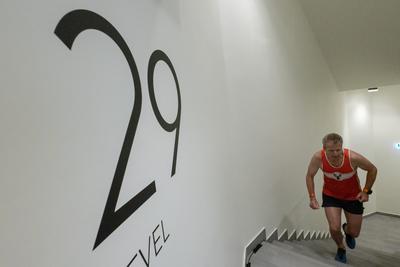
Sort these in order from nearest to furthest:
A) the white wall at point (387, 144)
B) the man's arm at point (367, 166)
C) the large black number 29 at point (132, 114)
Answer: the large black number 29 at point (132, 114) < the man's arm at point (367, 166) < the white wall at point (387, 144)

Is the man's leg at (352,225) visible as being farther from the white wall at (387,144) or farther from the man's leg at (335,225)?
the white wall at (387,144)

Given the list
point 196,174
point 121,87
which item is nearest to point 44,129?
point 121,87

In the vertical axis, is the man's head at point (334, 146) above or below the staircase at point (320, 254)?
Answer: above

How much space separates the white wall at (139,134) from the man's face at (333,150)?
55 centimetres

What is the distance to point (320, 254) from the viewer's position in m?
2.98

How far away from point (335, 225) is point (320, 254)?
1.34 ft

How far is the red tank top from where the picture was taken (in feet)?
9.16

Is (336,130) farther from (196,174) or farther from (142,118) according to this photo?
(142,118)

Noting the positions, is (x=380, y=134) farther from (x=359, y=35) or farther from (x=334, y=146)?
(x=334, y=146)

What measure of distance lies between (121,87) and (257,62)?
2.03m

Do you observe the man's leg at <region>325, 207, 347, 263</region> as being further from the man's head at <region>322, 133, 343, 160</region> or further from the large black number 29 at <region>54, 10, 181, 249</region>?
the large black number 29 at <region>54, 10, 181, 249</region>

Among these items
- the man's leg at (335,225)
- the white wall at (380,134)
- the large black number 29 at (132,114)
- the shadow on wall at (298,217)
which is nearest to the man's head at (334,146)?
the man's leg at (335,225)

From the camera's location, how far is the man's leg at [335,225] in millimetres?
2838

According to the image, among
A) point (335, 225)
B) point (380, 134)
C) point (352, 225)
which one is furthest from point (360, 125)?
point (335, 225)
